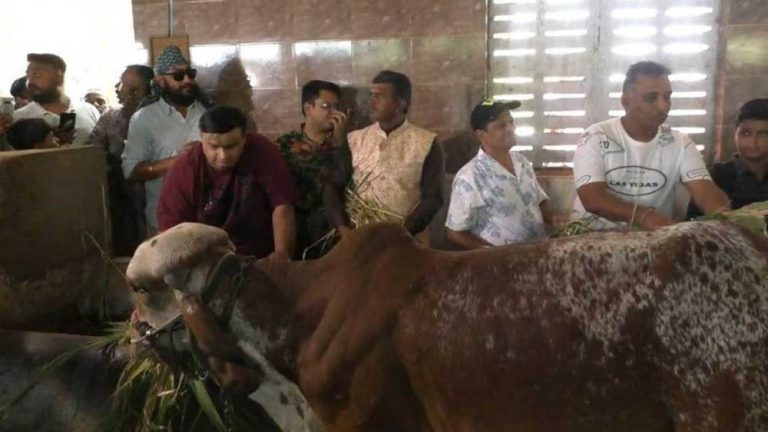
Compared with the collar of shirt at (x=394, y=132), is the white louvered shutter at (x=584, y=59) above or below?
above

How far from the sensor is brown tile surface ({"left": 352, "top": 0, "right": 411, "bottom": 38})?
5.37 meters

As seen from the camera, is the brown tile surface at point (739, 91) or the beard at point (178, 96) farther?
the beard at point (178, 96)

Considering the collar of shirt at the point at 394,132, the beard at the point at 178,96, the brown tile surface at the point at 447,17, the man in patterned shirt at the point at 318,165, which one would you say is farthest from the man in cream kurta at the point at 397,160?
the beard at the point at 178,96

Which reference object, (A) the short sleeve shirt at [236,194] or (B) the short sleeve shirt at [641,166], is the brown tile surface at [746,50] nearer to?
(B) the short sleeve shirt at [641,166]

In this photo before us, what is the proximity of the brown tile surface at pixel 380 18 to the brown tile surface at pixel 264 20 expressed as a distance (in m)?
0.54

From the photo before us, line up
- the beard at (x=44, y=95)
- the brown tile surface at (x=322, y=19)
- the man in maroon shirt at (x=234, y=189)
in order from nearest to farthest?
the man in maroon shirt at (x=234, y=189) → the brown tile surface at (x=322, y=19) → the beard at (x=44, y=95)

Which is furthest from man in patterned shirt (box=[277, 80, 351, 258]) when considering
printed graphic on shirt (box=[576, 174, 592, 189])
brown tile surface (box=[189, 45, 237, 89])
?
printed graphic on shirt (box=[576, 174, 592, 189])

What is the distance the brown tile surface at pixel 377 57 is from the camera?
5.40 metres

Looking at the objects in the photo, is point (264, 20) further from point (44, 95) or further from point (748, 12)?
point (748, 12)

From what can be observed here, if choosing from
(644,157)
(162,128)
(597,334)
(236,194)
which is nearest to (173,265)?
(597,334)

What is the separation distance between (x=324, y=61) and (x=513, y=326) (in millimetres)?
4098

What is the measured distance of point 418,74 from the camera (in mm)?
5379

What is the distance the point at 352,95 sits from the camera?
559 cm

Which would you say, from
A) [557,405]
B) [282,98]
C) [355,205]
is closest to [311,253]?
[355,205]
